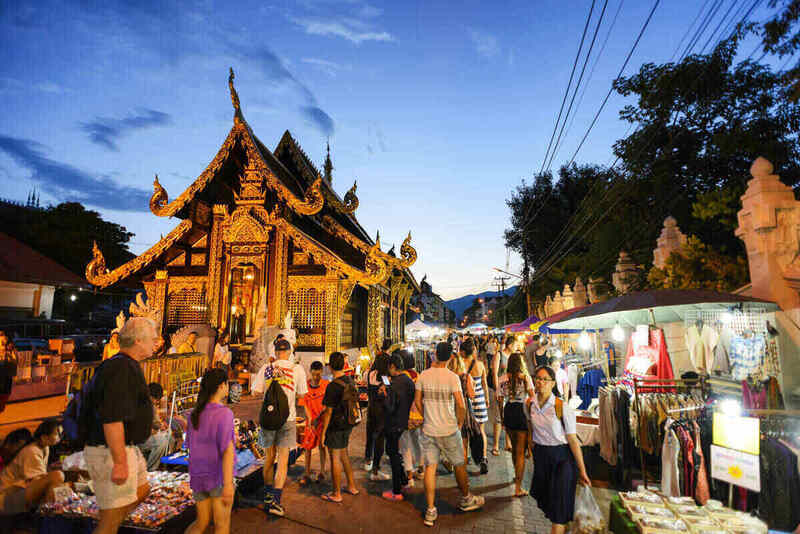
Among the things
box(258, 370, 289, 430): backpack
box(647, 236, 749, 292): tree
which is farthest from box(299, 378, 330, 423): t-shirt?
box(647, 236, 749, 292): tree

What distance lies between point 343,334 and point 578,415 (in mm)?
8456

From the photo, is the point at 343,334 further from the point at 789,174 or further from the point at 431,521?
the point at 789,174

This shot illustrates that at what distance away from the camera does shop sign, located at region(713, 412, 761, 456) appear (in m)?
3.51

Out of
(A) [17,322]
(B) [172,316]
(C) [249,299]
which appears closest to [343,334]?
Result: (C) [249,299]

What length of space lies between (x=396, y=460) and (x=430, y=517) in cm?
91

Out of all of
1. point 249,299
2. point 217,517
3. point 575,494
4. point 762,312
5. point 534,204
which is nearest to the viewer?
point 217,517

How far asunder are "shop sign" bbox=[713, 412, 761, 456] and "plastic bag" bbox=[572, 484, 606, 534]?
155 cm

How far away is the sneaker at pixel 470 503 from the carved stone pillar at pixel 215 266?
10548 millimetres

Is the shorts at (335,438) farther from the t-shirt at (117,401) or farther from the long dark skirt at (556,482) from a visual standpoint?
the t-shirt at (117,401)

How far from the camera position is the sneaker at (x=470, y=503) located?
14.4 ft

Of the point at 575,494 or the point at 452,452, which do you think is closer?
the point at 575,494

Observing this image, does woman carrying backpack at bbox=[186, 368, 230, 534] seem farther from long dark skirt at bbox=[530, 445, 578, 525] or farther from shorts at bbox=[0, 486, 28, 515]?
long dark skirt at bbox=[530, 445, 578, 525]

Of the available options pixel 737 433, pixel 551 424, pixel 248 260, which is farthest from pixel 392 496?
pixel 248 260

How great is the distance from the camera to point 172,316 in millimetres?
13086
